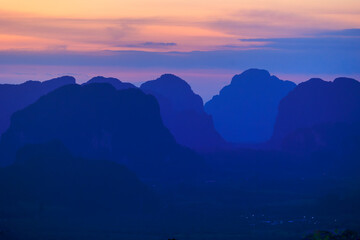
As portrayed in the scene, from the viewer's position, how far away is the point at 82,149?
198 meters

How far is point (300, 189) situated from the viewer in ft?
573

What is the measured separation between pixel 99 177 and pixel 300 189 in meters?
58.4

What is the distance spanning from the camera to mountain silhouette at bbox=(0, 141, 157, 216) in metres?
132

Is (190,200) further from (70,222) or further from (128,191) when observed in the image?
(70,222)

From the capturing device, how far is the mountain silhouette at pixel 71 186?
432 ft

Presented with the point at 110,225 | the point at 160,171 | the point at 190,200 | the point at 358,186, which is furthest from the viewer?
the point at 160,171

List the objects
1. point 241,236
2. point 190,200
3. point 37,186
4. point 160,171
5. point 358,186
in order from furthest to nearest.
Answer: point 160,171, point 358,186, point 190,200, point 37,186, point 241,236

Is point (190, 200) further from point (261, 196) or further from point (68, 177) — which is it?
point (68, 177)

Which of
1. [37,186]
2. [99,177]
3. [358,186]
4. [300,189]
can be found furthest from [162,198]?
[358,186]

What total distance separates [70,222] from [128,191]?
1911 cm

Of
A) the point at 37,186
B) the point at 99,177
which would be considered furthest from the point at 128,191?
the point at 37,186

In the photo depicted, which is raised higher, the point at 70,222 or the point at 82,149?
the point at 82,149

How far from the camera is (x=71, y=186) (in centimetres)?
13662

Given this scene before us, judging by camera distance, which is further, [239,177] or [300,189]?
[239,177]
